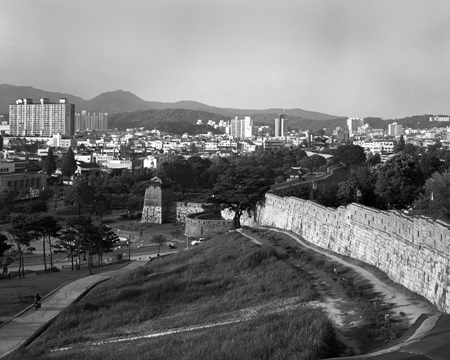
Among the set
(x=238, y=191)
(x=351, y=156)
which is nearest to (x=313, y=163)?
(x=351, y=156)

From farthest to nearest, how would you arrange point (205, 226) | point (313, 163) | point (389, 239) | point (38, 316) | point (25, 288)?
1. point (313, 163)
2. point (205, 226)
3. point (25, 288)
4. point (38, 316)
5. point (389, 239)

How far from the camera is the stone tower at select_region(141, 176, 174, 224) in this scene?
40281mm

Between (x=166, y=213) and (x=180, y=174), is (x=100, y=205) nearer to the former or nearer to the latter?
(x=166, y=213)

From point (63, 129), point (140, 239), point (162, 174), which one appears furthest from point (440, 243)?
point (63, 129)

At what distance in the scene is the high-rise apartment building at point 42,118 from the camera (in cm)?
15300

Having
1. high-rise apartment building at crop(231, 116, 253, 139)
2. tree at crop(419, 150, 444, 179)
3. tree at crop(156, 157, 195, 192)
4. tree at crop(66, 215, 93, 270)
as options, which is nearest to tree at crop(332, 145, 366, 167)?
tree at crop(419, 150, 444, 179)

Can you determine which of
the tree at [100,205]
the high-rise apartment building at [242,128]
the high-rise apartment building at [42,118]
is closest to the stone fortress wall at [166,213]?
the tree at [100,205]

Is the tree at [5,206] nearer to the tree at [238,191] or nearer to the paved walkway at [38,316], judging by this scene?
the tree at [238,191]

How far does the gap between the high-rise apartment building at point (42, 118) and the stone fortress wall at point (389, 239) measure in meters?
138

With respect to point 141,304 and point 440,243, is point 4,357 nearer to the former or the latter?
point 141,304

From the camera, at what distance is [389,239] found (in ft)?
45.6

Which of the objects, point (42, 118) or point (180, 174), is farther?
point (42, 118)

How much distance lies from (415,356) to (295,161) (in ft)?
214

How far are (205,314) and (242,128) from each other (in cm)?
17952
